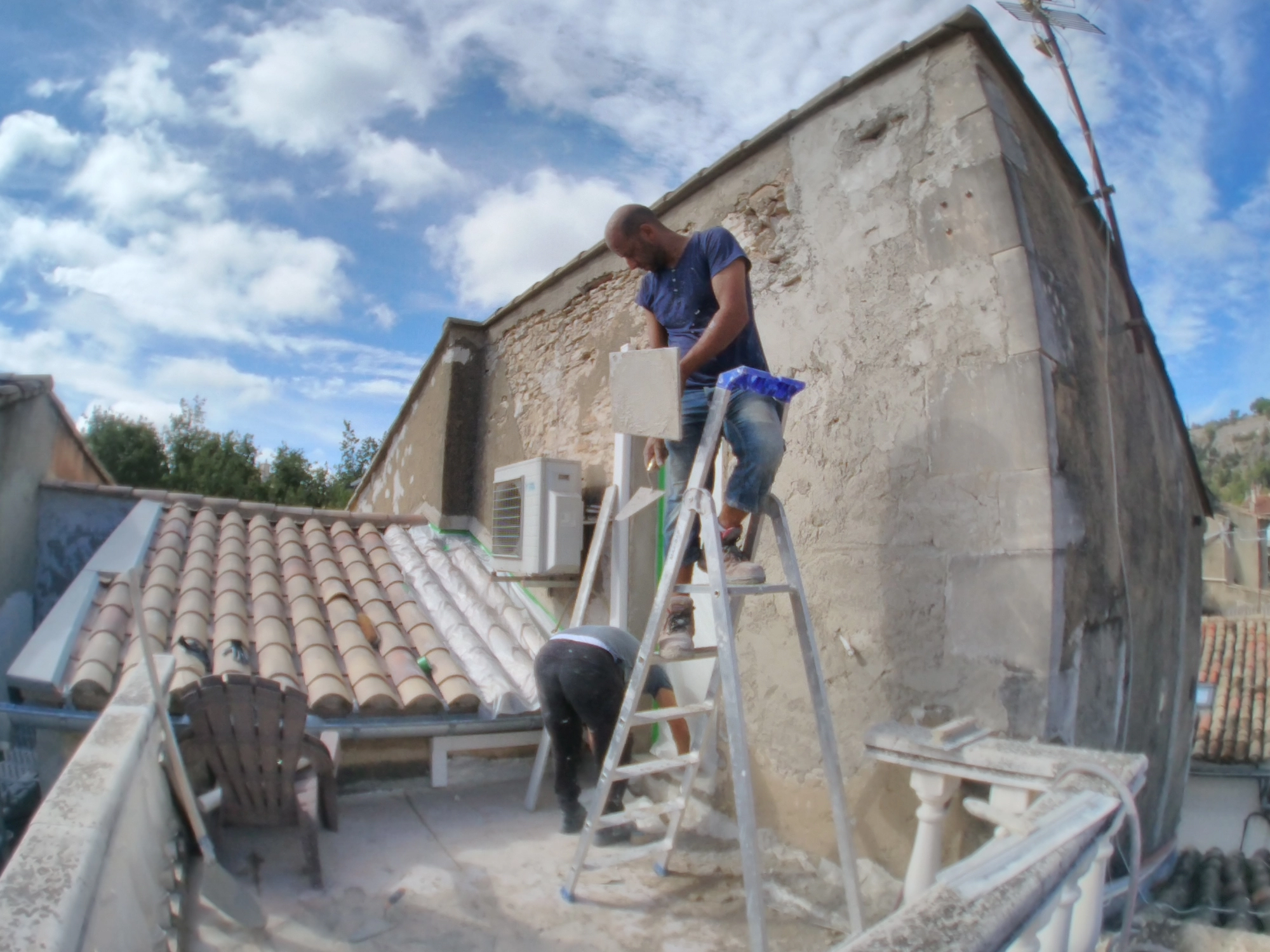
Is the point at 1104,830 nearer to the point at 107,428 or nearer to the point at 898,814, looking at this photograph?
the point at 898,814

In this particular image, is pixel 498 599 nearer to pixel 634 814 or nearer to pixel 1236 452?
pixel 634 814

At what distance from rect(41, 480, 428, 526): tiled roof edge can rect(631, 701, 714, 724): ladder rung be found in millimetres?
4283

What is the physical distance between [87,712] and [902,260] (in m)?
4.16

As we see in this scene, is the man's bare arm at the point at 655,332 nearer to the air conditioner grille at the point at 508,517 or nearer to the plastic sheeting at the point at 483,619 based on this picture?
the plastic sheeting at the point at 483,619

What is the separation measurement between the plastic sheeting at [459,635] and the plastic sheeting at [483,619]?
0.13 feet

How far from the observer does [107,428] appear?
18656mm

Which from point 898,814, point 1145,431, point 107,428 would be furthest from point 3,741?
point 107,428

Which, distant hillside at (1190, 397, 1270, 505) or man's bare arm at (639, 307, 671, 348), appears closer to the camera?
man's bare arm at (639, 307, 671, 348)

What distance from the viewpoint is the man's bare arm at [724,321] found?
2547 millimetres

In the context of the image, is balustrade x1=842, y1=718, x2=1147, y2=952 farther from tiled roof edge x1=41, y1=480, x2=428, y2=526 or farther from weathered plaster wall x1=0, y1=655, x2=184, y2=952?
tiled roof edge x1=41, y1=480, x2=428, y2=526

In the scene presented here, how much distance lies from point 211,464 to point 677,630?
1929 cm

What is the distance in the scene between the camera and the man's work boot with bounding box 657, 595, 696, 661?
101 inches

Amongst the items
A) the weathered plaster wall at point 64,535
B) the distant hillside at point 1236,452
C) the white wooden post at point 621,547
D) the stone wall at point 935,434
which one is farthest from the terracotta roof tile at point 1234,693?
the distant hillside at point 1236,452

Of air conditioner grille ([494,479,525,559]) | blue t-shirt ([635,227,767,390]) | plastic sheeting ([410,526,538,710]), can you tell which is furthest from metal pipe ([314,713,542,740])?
blue t-shirt ([635,227,767,390])
